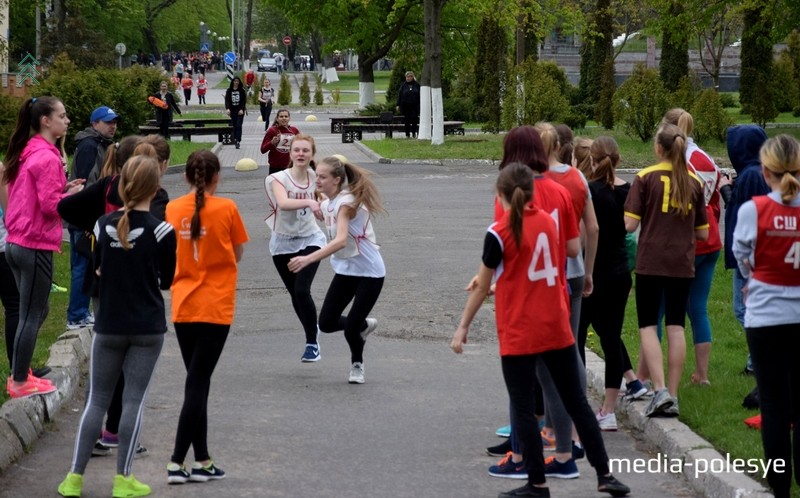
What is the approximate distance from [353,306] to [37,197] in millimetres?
2379

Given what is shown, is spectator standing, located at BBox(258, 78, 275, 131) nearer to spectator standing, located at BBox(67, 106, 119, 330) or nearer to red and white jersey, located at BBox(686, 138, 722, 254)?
spectator standing, located at BBox(67, 106, 119, 330)

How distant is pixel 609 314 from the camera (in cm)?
741

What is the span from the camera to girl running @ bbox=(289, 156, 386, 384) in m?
8.66

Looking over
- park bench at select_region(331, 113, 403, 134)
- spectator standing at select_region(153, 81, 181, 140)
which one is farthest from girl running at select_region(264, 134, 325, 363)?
park bench at select_region(331, 113, 403, 134)

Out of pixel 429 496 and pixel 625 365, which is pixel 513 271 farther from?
pixel 625 365

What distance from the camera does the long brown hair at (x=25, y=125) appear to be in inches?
304

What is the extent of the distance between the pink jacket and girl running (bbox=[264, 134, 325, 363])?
196 centimetres

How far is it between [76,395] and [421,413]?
8.29 feet

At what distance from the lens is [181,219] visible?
636 cm

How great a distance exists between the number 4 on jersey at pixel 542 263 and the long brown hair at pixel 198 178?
72.3 inches

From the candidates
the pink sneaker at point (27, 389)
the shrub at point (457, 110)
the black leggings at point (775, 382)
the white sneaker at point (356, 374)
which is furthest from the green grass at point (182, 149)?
the black leggings at point (775, 382)

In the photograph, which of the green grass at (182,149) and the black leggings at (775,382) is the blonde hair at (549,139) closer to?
the black leggings at (775,382)

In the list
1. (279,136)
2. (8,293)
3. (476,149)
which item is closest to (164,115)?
(476,149)

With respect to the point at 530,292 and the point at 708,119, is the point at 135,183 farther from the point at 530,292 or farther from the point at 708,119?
the point at 708,119
